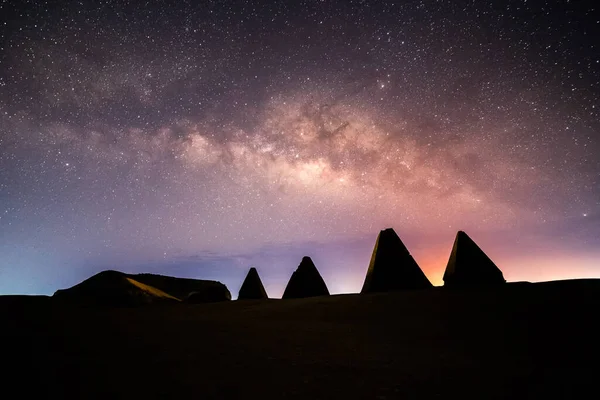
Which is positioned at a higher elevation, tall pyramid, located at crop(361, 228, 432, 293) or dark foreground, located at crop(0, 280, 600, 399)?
tall pyramid, located at crop(361, 228, 432, 293)

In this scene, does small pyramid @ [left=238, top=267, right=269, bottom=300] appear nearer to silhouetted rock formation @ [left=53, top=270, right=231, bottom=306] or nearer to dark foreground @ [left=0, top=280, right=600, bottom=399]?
silhouetted rock formation @ [left=53, top=270, right=231, bottom=306]

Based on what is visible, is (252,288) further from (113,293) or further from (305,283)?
(113,293)

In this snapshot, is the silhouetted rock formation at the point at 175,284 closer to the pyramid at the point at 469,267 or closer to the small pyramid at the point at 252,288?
the small pyramid at the point at 252,288

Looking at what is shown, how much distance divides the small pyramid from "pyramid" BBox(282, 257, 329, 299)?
17.0 ft

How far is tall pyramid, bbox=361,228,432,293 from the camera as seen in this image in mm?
14172

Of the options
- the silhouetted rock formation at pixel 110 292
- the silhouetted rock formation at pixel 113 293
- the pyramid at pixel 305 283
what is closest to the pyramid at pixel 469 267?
the pyramid at pixel 305 283

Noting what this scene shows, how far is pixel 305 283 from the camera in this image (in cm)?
1903

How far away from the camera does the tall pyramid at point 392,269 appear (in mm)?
14172

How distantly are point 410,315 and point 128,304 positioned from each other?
1376cm

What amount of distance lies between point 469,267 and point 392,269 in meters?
3.65

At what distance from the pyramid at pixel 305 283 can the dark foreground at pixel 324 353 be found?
10.7 meters

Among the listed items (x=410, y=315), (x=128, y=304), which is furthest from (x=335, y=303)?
(x=128, y=304)

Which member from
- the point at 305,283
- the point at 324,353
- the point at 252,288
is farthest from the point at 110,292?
the point at 324,353

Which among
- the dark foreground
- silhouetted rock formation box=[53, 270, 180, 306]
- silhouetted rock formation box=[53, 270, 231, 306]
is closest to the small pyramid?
silhouetted rock formation box=[53, 270, 231, 306]
